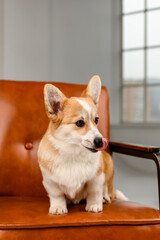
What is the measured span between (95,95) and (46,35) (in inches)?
84.1

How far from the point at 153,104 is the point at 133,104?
0.81 ft

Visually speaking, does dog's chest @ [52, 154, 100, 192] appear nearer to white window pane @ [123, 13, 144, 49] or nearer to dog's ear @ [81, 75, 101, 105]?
dog's ear @ [81, 75, 101, 105]

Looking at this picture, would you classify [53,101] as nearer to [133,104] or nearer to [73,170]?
[73,170]

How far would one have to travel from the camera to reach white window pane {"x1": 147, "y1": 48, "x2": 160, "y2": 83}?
11.0ft

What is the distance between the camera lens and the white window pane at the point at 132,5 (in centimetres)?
340

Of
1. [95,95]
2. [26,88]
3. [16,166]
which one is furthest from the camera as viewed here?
[26,88]

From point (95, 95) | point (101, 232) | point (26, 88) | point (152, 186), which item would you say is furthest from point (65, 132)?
point (152, 186)

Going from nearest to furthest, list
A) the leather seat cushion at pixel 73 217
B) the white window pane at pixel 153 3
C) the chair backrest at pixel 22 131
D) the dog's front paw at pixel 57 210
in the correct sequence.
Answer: the leather seat cushion at pixel 73 217
the dog's front paw at pixel 57 210
the chair backrest at pixel 22 131
the white window pane at pixel 153 3

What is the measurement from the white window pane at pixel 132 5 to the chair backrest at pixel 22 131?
223cm

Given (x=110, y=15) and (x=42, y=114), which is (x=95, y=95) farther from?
(x=110, y=15)

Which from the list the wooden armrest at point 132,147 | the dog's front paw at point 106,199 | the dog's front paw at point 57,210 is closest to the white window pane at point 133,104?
the wooden armrest at point 132,147

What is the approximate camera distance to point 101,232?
96 cm

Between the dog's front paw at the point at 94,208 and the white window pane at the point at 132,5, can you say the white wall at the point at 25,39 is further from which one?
the dog's front paw at the point at 94,208

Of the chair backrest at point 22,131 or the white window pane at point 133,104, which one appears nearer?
the chair backrest at point 22,131
